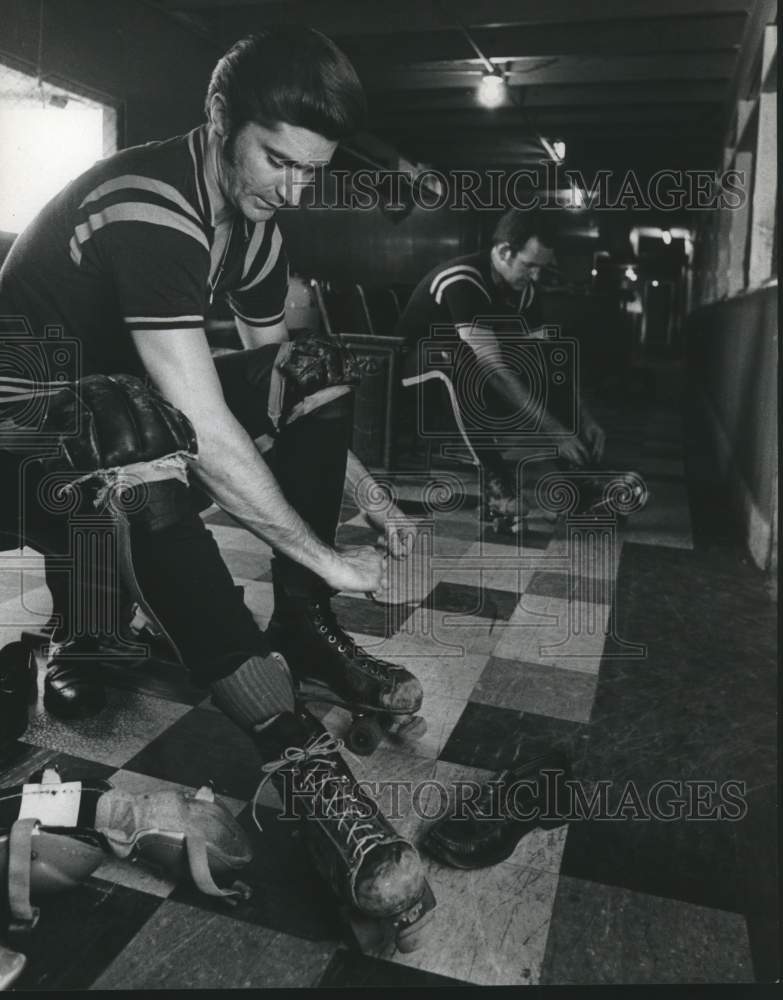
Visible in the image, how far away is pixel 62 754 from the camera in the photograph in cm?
112

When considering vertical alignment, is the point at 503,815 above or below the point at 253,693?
below

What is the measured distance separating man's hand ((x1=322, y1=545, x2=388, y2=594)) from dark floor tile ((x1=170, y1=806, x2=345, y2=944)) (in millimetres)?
314

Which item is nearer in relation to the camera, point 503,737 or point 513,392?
point 503,737

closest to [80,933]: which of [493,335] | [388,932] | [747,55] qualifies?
[388,932]

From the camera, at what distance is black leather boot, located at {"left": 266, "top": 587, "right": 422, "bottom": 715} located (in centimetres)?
123

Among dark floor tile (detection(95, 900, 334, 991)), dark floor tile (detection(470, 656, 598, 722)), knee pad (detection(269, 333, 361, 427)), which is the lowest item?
dark floor tile (detection(95, 900, 334, 991))

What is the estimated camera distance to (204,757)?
1128mm

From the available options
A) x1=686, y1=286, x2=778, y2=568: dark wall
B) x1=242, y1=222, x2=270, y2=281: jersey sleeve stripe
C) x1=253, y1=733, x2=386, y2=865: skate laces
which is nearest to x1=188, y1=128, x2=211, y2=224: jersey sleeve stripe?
x1=242, y1=222, x2=270, y2=281: jersey sleeve stripe

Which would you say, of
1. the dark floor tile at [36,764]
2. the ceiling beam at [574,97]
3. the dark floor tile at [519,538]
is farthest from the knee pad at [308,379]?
the dark floor tile at [519,538]

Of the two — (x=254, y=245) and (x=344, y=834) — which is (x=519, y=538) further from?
(x=344, y=834)

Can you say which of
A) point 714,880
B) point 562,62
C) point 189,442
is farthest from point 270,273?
point 714,880

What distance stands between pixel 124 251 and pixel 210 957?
33.8 inches

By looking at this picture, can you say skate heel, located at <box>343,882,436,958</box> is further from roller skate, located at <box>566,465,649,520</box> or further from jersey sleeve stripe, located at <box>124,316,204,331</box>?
roller skate, located at <box>566,465,649,520</box>

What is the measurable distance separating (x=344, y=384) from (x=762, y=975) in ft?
3.16
